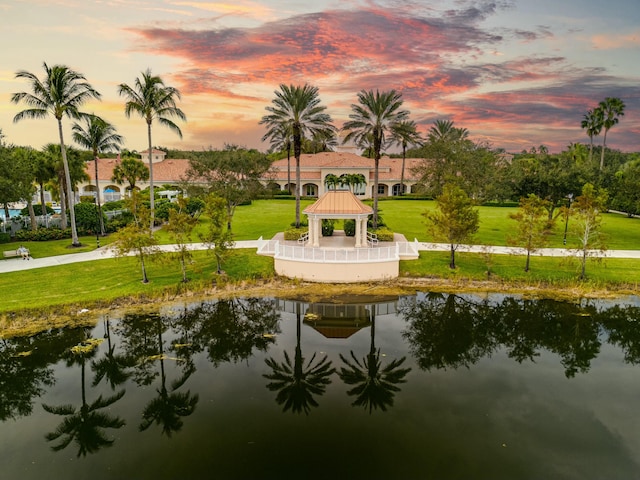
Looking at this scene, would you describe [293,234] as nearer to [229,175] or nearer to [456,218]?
[229,175]

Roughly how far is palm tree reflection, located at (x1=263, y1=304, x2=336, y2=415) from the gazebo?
13.1 m

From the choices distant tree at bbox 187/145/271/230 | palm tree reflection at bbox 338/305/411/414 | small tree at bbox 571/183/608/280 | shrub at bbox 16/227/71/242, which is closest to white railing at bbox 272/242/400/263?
palm tree reflection at bbox 338/305/411/414

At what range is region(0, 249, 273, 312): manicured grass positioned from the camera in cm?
2058

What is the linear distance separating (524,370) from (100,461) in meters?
13.9

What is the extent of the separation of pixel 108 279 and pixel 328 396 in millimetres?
16881

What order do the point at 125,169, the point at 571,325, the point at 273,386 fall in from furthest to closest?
1. the point at 125,169
2. the point at 571,325
3. the point at 273,386

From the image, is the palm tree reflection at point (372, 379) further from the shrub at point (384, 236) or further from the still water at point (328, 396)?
the shrub at point (384, 236)

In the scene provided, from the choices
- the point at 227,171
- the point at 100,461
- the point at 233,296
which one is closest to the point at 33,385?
the point at 100,461

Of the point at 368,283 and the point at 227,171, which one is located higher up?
the point at 227,171

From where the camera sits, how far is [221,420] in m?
11.5

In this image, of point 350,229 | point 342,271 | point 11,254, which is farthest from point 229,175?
point 342,271

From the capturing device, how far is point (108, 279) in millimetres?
23469

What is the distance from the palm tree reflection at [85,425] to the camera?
10.8 m

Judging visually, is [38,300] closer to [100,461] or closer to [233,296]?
[233,296]
